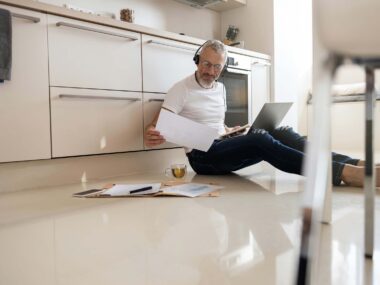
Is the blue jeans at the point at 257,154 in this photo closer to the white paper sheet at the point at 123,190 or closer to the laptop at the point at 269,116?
the laptop at the point at 269,116

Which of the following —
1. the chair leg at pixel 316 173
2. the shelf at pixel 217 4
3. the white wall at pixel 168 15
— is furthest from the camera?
the shelf at pixel 217 4

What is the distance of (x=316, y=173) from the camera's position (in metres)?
0.49

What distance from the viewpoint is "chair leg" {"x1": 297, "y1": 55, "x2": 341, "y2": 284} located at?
45 cm

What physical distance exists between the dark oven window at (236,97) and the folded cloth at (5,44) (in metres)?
1.53

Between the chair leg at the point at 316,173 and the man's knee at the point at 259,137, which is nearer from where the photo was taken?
the chair leg at the point at 316,173

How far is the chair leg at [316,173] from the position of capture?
45 cm

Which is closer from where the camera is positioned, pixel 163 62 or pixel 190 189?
pixel 190 189

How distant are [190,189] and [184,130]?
346 millimetres

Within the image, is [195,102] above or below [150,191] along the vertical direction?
above

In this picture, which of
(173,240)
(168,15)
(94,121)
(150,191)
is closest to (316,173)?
(173,240)

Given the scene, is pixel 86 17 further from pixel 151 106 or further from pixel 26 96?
pixel 151 106

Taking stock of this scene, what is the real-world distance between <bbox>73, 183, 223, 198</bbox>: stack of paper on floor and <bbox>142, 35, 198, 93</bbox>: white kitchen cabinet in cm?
81

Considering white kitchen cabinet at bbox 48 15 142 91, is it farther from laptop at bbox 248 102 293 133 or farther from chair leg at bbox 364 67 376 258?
chair leg at bbox 364 67 376 258

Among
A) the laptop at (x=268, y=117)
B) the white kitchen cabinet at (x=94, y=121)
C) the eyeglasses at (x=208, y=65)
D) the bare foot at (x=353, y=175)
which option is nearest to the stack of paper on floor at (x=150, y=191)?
the white kitchen cabinet at (x=94, y=121)
